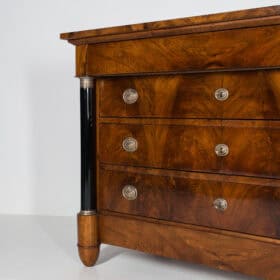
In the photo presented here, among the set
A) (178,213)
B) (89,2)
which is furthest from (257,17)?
(89,2)

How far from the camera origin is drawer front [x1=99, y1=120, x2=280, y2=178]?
5.20ft

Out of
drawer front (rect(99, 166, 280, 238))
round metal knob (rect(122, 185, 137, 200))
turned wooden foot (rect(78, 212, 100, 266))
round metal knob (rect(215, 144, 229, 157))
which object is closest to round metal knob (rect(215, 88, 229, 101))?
round metal knob (rect(215, 144, 229, 157))

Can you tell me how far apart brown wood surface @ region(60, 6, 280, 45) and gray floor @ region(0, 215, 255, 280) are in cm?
97

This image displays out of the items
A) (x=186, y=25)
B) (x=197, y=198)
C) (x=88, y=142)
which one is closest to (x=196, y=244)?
(x=197, y=198)

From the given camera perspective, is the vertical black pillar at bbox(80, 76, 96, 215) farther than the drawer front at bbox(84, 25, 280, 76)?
Yes

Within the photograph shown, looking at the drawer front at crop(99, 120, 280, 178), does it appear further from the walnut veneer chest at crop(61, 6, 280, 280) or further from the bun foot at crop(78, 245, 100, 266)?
the bun foot at crop(78, 245, 100, 266)

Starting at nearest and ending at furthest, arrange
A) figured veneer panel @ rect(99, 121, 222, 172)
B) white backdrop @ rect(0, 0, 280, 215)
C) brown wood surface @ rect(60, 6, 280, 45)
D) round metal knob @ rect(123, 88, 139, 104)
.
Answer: brown wood surface @ rect(60, 6, 280, 45) < figured veneer panel @ rect(99, 121, 222, 172) < round metal knob @ rect(123, 88, 139, 104) < white backdrop @ rect(0, 0, 280, 215)

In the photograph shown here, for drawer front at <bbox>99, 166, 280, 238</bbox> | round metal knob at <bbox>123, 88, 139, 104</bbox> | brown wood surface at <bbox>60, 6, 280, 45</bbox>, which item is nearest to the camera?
brown wood surface at <bbox>60, 6, 280, 45</bbox>

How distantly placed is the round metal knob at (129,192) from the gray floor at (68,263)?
1.10ft

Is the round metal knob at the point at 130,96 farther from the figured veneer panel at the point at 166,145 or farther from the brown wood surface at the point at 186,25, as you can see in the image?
the brown wood surface at the point at 186,25

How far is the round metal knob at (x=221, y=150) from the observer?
5.45 feet

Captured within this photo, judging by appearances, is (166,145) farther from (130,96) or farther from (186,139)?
(130,96)

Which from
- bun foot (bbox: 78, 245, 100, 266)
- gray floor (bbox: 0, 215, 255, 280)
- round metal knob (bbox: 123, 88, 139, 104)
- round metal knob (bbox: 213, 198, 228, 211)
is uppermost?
round metal knob (bbox: 123, 88, 139, 104)

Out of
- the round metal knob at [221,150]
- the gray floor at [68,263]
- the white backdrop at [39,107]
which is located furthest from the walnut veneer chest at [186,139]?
the white backdrop at [39,107]
